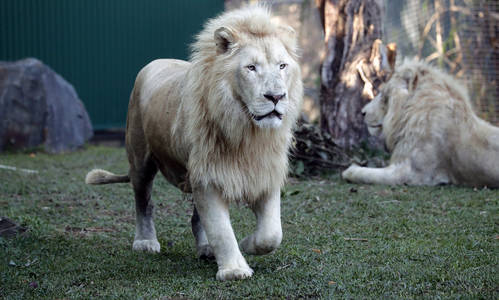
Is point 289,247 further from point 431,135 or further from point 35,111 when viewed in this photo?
point 35,111

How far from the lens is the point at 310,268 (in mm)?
3174

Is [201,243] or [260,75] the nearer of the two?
[260,75]

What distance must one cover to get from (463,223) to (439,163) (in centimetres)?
156

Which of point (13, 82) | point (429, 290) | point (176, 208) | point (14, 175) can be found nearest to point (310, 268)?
point (429, 290)

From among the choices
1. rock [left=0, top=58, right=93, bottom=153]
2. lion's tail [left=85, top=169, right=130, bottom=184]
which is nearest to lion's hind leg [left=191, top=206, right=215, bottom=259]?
lion's tail [left=85, top=169, right=130, bottom=184]

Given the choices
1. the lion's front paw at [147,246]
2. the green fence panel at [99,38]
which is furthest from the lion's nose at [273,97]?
the green fence panel at [99,38]

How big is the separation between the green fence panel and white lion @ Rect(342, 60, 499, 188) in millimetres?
6470

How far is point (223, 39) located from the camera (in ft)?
9.98

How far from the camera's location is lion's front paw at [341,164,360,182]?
5965 mm

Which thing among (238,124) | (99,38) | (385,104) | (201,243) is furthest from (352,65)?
(99,38)

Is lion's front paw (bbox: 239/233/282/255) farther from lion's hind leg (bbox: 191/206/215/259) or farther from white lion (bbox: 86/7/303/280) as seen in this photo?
lion's hind leg (bbox: 191/206/215/259)

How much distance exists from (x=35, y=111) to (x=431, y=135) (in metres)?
6.03

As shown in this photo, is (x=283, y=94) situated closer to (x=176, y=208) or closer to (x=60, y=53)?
(x=176, y=208)

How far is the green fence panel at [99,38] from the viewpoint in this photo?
422 inches
